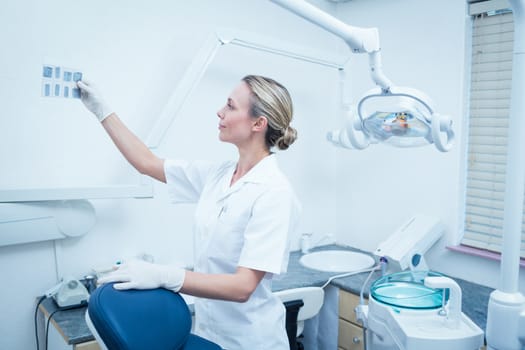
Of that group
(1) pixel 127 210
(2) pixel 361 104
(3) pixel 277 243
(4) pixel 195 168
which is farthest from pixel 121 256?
(2) pixel 361 104

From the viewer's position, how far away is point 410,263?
1.93 metres

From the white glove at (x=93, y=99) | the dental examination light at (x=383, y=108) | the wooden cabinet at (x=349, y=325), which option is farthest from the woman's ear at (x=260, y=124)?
the wooden cabinet at (x=349, y=325)

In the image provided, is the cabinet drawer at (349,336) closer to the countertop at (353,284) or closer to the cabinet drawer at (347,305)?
the cabinet drawer at (347,305)

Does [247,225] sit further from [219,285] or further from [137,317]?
[137,317]

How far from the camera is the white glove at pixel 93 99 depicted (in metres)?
1.43

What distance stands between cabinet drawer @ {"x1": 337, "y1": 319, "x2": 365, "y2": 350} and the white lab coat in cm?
78

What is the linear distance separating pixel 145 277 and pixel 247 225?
0.36 metres

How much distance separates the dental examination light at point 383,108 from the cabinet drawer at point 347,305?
80 centimetres

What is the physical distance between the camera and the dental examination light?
1065mm

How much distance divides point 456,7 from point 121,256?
6.41ft

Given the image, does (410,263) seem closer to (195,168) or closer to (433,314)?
(433,314)

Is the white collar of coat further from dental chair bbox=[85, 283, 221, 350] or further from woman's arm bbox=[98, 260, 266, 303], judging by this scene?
dental chair bbox=[85, 283, 221, 350]

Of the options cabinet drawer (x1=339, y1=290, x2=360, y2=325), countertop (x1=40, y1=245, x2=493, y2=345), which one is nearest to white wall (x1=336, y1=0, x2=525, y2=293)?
countertop (x1=40, y1=245, x2=493, y2=345)

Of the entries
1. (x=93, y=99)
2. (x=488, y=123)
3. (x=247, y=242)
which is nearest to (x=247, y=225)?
(x=247, y=242)
